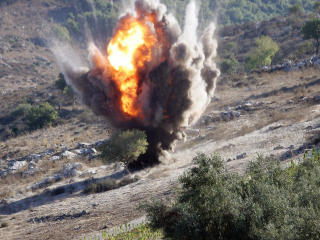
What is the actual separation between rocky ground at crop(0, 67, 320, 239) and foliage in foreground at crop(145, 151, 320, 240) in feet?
38.4

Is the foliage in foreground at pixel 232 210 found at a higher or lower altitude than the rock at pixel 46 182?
lower

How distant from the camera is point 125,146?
113ft

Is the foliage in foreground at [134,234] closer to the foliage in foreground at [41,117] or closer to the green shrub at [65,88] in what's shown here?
the foliage in foreground at [41,117]

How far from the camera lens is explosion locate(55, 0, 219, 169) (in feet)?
114

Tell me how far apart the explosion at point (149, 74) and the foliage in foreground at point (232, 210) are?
1879 centimetres

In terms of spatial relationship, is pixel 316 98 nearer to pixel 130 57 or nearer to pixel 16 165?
pixel 130 57

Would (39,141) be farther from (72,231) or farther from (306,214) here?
(306,214)

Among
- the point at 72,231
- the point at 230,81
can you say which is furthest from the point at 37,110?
the point at 72,231

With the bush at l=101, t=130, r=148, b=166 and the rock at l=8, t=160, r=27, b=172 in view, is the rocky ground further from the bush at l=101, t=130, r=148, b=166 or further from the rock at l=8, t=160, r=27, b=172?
the bush at l=101, t=130, r=148, b=166

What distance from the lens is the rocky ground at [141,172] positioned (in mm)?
29328

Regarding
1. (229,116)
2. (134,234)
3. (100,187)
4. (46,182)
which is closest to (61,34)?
(229,116)

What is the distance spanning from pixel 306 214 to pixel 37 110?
66.7 metres

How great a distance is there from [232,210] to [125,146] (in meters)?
20.0

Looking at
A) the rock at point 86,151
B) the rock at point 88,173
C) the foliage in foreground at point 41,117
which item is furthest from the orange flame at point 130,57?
the foliage in foreground at point 41,117
